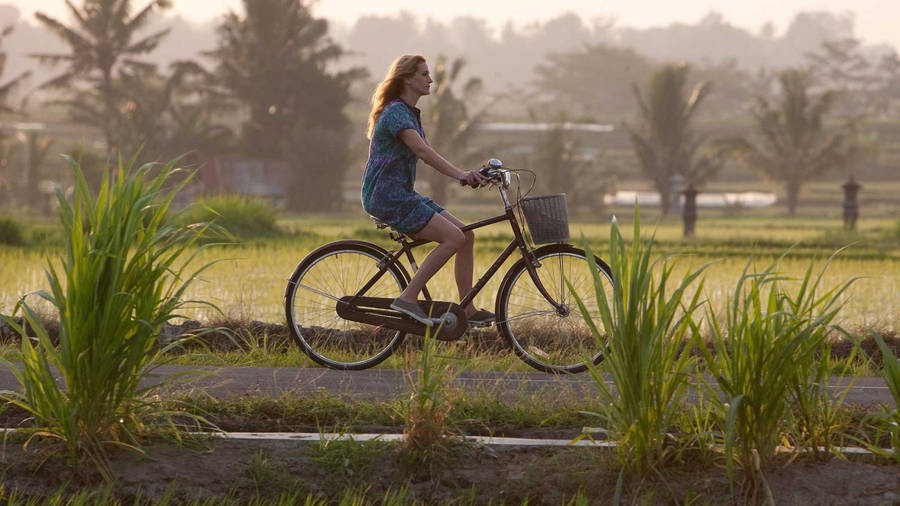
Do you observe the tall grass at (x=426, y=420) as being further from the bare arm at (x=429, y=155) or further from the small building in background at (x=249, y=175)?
the small building in background at (x=249, y=175)

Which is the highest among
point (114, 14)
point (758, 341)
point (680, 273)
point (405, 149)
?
point (114, 14)

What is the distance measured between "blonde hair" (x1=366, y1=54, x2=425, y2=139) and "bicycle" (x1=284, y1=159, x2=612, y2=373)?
2.00ft

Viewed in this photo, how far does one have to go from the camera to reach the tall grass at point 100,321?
4512 mm

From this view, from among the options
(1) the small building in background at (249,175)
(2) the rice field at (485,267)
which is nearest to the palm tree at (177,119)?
(1) the small building in background at (249,175)

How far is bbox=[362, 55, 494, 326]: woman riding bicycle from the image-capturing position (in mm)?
6613

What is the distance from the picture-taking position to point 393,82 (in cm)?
666

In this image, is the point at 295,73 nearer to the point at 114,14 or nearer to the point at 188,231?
the point at 114,14

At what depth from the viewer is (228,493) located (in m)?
4.49

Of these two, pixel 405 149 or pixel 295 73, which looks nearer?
pixel 405 149

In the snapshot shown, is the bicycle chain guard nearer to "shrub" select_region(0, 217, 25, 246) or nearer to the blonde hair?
the blonde hair

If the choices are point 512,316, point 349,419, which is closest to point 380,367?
point 512,316

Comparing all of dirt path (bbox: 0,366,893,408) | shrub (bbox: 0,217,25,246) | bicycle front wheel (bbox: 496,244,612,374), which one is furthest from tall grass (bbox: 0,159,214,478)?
shrub (bbox: 0,217,25,246)

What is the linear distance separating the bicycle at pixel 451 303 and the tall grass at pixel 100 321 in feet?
8.00

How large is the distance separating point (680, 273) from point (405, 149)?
26.3 ft
